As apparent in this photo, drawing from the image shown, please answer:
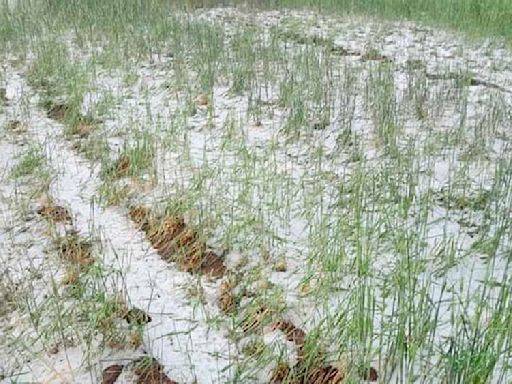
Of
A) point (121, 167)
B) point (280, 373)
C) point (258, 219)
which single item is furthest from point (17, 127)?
point (280, 373)

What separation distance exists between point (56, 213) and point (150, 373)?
1631mm

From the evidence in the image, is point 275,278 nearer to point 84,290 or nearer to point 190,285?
point 190,285

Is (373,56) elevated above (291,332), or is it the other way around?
(373,56)

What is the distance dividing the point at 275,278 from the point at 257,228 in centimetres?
45

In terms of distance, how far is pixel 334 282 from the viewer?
2617 mm

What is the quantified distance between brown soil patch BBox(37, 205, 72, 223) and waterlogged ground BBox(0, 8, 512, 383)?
0.01 meters

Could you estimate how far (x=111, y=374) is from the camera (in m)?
2.22

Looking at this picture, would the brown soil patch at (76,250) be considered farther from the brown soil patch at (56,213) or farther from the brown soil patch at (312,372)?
the brown soil patch at (312,372)

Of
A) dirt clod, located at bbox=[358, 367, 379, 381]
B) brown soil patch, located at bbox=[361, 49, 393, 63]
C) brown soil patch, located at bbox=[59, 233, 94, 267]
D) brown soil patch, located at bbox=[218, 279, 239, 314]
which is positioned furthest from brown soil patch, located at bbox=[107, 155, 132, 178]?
brown soil patch, located at bbox=[361, 49, 393, 63]

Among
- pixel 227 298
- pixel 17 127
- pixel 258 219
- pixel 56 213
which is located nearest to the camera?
pixel 227 298

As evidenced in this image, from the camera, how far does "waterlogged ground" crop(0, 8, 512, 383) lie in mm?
2223

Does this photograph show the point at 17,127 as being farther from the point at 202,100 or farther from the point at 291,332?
the point at 291,332

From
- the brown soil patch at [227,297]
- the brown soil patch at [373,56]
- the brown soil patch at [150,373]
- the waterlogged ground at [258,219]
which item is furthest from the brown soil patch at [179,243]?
the brown soil patch at [373,56]

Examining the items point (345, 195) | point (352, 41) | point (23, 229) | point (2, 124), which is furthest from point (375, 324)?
point (352, 41)
